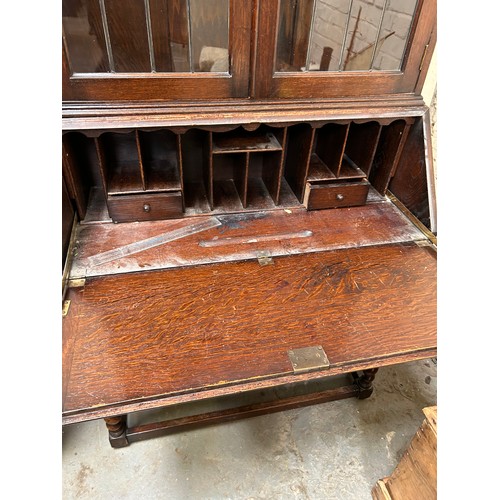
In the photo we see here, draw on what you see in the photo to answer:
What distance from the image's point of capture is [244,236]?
4.55ft

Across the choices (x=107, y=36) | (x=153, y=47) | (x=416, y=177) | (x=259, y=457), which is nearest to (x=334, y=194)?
(x=416, y=177)

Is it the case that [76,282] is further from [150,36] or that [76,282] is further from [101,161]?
[150,36]

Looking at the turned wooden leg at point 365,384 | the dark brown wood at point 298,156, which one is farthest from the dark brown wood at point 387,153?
the turned wooden leg at point 365,384

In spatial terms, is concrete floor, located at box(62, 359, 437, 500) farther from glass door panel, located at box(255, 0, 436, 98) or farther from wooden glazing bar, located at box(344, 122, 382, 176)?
glass door panel, located at box(255, 0, 436, 98)

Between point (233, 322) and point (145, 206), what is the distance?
1.85 feet

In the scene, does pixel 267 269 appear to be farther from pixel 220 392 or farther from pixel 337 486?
pixel 337 486

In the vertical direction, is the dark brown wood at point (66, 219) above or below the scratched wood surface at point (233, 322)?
above

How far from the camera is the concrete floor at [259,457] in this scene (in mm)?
1471

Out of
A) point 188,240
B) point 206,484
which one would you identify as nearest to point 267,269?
point 188,240

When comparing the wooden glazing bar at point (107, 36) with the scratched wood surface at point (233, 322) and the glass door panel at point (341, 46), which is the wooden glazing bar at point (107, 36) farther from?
the scratched wood surface at point (233, 322)

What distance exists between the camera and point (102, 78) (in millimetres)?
1164

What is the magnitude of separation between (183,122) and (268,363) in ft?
2.55

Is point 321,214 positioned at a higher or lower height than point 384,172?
lower

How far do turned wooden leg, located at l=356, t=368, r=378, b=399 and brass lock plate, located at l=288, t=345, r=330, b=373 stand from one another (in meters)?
0.72
